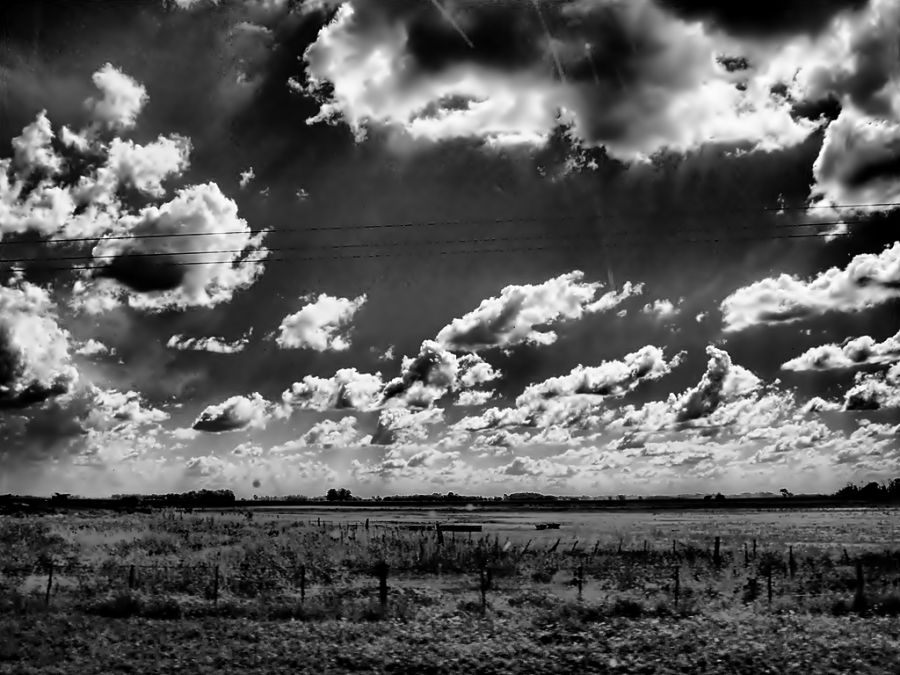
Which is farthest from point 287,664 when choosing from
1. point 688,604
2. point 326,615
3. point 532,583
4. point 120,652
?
point 532,583

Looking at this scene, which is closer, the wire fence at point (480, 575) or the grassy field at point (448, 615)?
the grassy field at point (448, 615)

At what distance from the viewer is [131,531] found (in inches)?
2849

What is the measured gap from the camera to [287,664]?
18.4 meters

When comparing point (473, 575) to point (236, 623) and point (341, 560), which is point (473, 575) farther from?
point (236, 623)

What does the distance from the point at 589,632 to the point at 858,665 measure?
6.99 metres

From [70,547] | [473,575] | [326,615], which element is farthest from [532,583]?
[70,547]

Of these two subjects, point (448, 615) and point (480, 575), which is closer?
point (448, 615)

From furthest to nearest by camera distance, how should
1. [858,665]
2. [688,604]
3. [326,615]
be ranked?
[688,604] → [326,615] → [858,665]

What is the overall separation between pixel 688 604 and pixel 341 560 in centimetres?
2331

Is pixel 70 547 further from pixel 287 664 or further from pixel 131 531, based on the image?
pixel 287 664

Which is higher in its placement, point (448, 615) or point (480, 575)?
point (480, 575)

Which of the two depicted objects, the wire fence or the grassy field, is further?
the wire fence

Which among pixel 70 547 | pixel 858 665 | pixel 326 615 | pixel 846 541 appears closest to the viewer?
pixel 858 665

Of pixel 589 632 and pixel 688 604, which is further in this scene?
pixel 688 604
